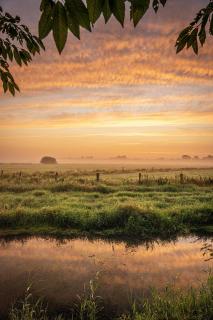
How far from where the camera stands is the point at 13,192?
22.0m

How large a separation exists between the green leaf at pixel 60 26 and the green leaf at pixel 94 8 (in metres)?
0.11

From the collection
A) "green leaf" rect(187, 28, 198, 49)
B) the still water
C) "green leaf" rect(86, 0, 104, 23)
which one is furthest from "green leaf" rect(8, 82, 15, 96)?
the still water

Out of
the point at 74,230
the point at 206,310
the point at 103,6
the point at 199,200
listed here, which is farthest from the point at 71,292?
the point at 199,200

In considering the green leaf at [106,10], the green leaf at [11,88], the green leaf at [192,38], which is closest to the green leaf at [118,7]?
the green leaf at [106,10]

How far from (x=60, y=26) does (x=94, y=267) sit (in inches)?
359

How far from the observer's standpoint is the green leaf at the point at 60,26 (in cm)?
118

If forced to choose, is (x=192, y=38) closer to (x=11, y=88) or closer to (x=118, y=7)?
(x=118, y=7)

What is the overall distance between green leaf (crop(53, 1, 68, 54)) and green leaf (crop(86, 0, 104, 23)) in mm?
107

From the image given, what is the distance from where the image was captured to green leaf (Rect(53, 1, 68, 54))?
118cm

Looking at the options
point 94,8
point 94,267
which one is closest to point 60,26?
point 94,8

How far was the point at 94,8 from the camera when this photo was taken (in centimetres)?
112

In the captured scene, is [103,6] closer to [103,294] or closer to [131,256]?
[103,294]

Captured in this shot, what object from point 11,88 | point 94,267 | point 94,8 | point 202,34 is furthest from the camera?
point 94,267

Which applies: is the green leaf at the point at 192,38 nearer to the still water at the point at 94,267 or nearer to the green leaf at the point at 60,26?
the green leaf at the point at 60,26
